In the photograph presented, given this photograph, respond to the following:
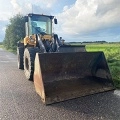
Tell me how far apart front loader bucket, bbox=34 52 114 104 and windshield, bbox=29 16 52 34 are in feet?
10.8

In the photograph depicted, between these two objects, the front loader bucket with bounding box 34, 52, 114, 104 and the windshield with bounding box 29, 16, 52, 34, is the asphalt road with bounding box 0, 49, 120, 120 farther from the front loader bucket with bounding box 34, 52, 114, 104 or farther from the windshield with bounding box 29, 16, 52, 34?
the windshield with bounding box 29, 16, 52, 34

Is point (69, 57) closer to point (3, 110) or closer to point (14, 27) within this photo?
point (3, 110)

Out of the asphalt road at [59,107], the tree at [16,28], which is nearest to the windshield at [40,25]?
the asphalt road at [59,107]

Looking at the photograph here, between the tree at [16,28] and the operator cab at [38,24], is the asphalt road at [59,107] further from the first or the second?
the tree at [16,28]

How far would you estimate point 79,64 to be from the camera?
18.3 ft

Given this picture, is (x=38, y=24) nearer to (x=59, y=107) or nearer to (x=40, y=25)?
(x=40, y=25)

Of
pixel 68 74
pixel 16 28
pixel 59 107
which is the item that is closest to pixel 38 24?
pixel 68 74

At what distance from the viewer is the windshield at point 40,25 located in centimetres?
802

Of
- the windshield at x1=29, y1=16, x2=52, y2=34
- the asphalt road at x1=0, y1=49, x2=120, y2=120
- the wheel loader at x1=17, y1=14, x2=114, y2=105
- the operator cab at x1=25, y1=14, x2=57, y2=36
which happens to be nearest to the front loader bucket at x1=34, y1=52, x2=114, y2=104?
the wheel loader at x1=17, y1=14, x2=114, y2=105

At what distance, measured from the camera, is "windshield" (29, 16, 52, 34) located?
8023mm

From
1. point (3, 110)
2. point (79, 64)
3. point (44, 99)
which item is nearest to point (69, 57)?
point (79, 64)

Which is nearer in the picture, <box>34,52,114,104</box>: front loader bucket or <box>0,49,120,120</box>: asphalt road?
<box>0,49,120,120</box>: asphalt road

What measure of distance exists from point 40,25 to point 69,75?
148 inches

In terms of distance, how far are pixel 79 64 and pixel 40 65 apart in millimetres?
1566
